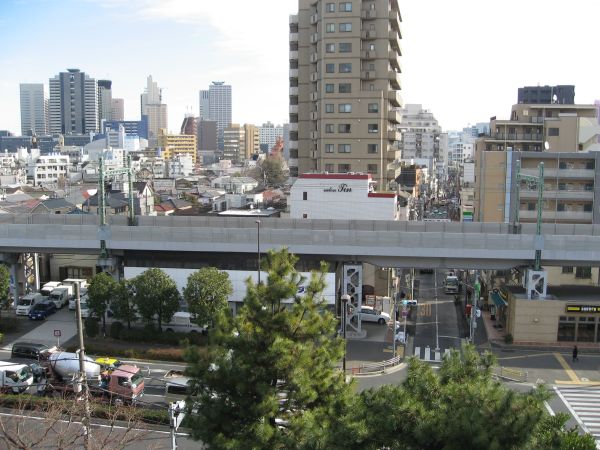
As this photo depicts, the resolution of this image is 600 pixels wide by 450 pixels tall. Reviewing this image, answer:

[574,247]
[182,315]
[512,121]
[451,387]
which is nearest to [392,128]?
[512,121]

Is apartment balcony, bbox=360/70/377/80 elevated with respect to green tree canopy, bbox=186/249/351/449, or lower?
elevated

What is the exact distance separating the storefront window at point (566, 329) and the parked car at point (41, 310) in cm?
2526

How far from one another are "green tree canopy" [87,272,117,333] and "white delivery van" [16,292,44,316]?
6.17 m

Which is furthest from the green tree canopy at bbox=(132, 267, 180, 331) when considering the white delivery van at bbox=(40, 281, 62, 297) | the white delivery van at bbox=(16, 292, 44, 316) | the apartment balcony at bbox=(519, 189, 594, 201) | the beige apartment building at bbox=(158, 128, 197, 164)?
the beige apartment building at bbox=(158, 128, 197, 164)

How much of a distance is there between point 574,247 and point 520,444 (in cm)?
2289

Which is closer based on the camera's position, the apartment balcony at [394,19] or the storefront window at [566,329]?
the storefront window at [566,329]

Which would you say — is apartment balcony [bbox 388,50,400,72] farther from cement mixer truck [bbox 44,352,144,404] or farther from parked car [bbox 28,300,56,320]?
cement mixer truck [bbox 44,352,144,404]

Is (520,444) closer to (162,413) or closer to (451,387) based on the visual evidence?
(451,387)

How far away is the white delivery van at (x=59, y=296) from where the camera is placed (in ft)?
112

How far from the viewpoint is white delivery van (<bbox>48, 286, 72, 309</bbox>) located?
112ft

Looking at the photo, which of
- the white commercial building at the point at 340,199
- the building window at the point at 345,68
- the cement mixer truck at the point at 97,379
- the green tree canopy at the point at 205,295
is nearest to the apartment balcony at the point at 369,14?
the building window at the point at 345,68

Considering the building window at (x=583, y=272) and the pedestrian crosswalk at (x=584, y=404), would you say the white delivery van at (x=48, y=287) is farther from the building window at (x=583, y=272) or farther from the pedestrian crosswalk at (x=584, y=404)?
the building window at (x=583, y=272)

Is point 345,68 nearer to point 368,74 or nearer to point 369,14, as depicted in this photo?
point 368,74

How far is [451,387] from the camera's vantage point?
9336 mm
